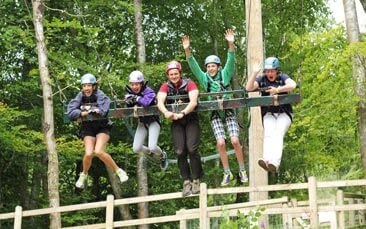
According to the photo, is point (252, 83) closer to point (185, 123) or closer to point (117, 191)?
point (185, 123)

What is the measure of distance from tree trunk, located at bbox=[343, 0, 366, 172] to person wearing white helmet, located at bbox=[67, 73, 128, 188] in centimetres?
714

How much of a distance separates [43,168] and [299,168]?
8439mm

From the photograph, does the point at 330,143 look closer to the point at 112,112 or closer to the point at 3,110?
the point at 3,110

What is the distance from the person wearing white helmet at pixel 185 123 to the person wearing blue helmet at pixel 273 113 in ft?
2.35

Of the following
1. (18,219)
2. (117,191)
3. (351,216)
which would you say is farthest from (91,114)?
(117,191)

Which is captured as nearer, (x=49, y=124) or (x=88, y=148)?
(x=88, y=148)

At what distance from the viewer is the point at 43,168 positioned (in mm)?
18719

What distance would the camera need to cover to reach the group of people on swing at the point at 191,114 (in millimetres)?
7589

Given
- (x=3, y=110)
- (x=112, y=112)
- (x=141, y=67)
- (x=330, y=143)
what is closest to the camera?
(x=112, y=112)

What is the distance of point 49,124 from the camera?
12359mm

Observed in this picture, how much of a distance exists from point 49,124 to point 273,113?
5.83m

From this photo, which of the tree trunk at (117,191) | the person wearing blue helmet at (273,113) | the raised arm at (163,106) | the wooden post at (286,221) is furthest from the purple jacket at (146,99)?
the tree trunk at (117,191)

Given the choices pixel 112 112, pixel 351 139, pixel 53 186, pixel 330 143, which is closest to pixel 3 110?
pixel 53 186

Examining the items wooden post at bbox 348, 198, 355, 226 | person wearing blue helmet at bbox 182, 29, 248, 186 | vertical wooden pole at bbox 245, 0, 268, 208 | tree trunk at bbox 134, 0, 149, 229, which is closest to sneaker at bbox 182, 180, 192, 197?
person wearing blue helmet at bbox 182, 29, 248, 186
